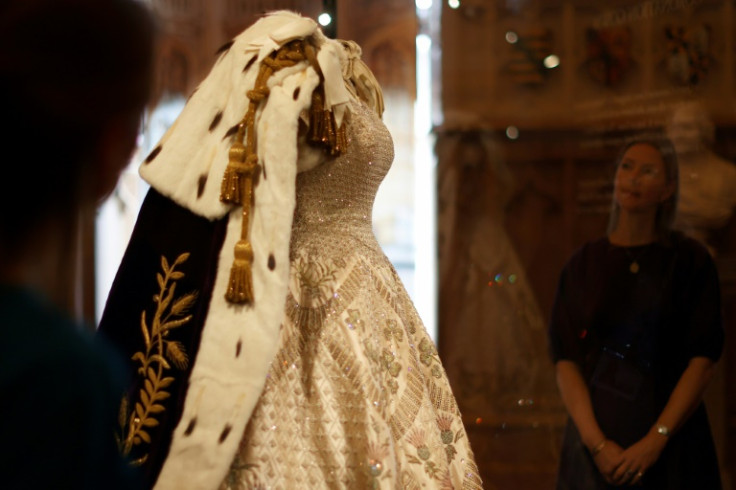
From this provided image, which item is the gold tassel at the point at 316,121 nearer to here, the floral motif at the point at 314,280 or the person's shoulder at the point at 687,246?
the floral motif at the point at 314,280

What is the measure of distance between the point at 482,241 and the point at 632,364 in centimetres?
74

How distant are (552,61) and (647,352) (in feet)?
3.32

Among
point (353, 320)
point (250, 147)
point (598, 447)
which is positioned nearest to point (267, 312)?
point (353, 320)

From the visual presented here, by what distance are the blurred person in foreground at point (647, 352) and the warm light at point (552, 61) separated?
1.71 ft

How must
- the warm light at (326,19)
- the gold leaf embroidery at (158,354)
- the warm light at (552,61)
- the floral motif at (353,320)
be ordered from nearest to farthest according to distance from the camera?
the gold leaf embroidery at (158,354) → the floral motif at (353,320) → the warm light at (326,19) → the warm light at (552,61)

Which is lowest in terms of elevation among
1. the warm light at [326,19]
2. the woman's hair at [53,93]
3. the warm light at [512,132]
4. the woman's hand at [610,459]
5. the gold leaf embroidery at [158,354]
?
the woman's hand at [610,459]

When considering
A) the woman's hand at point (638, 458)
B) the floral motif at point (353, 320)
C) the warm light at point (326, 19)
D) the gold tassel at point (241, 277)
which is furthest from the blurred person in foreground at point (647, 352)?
the gold tassel at point (241, 277)

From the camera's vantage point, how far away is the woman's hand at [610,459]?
7.83 ft

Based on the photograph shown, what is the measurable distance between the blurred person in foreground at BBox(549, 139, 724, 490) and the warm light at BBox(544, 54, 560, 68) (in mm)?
521

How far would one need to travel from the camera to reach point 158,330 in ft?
4.84

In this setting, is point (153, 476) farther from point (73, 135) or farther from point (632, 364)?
point (632, 364)

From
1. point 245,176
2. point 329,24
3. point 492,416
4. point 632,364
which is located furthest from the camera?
point 492,416

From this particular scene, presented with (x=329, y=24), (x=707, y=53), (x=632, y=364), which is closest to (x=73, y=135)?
(x=329, y=24)

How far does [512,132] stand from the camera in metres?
3.00
